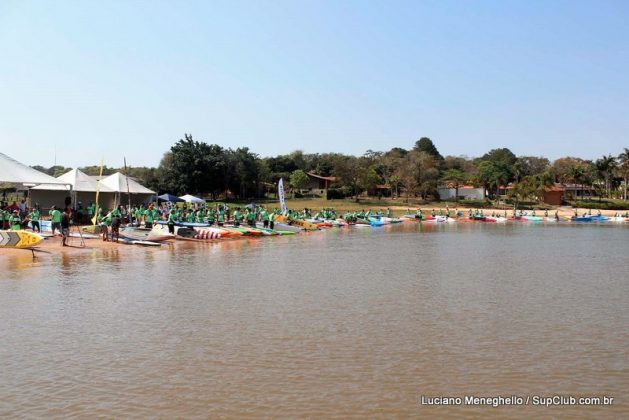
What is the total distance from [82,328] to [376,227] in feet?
134

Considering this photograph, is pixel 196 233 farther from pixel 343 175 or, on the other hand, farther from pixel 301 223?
pixel 343 175

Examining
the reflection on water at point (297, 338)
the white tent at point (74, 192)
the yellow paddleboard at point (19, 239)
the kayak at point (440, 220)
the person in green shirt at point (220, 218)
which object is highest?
the white tent at point (74, 192)

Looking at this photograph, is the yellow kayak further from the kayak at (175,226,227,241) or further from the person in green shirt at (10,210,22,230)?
the person in green shirt at (10,210,22,230)

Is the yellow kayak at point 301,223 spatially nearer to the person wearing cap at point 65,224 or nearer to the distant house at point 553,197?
the person wearing cap at point 65,224

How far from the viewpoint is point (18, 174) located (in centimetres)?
2752

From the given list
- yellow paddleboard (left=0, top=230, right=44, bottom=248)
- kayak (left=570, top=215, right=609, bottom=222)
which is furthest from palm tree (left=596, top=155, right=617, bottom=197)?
yellow paddleboard (left=0, top=230, right=44, bottom=248)

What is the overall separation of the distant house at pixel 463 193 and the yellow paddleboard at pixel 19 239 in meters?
70.7

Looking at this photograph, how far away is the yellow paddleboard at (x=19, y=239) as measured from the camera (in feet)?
71.3

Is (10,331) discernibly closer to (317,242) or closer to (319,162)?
(317,242)

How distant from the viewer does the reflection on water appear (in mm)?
7320

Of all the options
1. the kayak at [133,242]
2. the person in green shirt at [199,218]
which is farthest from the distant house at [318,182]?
the kayak at [133,242]

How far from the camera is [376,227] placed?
50.6m

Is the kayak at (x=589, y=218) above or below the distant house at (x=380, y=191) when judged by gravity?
below

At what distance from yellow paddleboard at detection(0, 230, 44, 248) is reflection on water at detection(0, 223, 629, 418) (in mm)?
1709
